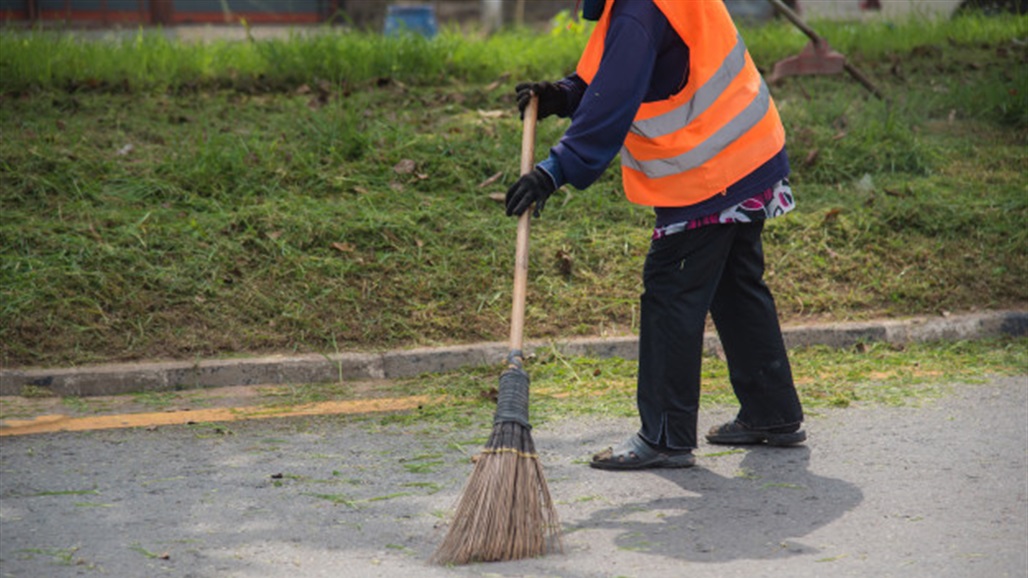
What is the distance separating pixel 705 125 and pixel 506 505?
1382mm

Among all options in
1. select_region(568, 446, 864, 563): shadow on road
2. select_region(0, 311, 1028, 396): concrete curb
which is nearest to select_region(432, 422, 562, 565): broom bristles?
select_region(568, 446, 864, 563): shadow on road

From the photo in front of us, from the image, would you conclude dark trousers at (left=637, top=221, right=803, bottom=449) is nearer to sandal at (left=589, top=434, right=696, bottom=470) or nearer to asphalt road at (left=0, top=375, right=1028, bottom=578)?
sandal at (left=589, top=434, right=696, bottom=470)

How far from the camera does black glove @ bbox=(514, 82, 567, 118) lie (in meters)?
4.39

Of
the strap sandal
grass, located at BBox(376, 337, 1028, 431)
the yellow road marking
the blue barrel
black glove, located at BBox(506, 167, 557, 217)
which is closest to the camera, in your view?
black glove, located at BBox(506, 167, 557, 217)

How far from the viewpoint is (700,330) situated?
4461 mm

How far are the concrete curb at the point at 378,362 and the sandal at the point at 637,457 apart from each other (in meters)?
1.32

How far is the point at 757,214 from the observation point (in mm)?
4430

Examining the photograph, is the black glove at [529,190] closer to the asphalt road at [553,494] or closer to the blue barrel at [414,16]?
the asphalt road at [553,494]

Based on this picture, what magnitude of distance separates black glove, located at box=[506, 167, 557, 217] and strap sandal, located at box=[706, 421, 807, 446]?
1.24m

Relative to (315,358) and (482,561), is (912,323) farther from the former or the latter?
(482,561)

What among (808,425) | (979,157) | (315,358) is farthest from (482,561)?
(979,157)

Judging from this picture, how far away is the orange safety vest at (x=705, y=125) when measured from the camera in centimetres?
425

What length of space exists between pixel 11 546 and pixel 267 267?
102 inches

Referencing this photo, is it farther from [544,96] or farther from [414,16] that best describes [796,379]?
[414,16]
